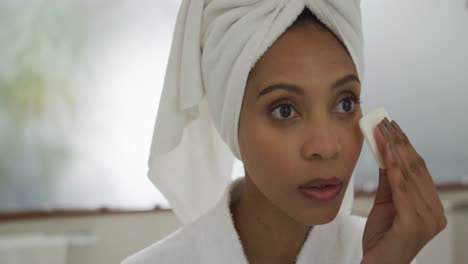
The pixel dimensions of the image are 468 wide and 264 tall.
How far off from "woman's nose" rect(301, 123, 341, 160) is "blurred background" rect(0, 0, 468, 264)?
0.89m

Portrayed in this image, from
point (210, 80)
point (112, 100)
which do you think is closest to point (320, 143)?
point (210, 80)

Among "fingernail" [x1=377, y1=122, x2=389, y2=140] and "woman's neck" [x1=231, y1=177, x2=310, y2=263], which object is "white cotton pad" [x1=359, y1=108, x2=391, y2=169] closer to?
"fingernail" [x1=377, y1=122, x2=389, y2=140]

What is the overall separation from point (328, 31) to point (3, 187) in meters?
1.21

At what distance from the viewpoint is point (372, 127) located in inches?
29.8

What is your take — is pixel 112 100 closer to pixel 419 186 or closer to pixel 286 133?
pixel 286 133

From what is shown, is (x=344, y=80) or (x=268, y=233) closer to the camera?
(x=344, y=80)

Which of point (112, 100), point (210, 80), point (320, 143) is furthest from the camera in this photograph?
point (112, 100)

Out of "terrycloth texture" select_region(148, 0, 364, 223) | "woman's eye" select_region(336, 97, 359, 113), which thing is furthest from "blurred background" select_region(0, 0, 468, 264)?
"woman's eye" select_region(336, 97, 359, 113)

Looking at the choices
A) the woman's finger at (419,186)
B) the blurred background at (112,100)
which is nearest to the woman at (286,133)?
the woman's finger at (419,186)

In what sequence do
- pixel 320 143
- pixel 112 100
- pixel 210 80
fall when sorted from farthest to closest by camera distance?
pixel 112 100, pixel 210 80, pixel 320 143

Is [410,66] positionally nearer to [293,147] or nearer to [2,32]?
[293,147]

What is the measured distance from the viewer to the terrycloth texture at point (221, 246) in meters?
0.90

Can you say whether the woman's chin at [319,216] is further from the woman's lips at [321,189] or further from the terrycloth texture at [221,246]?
the terrycloth texture at [221,246]

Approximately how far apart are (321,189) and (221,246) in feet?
0.78
